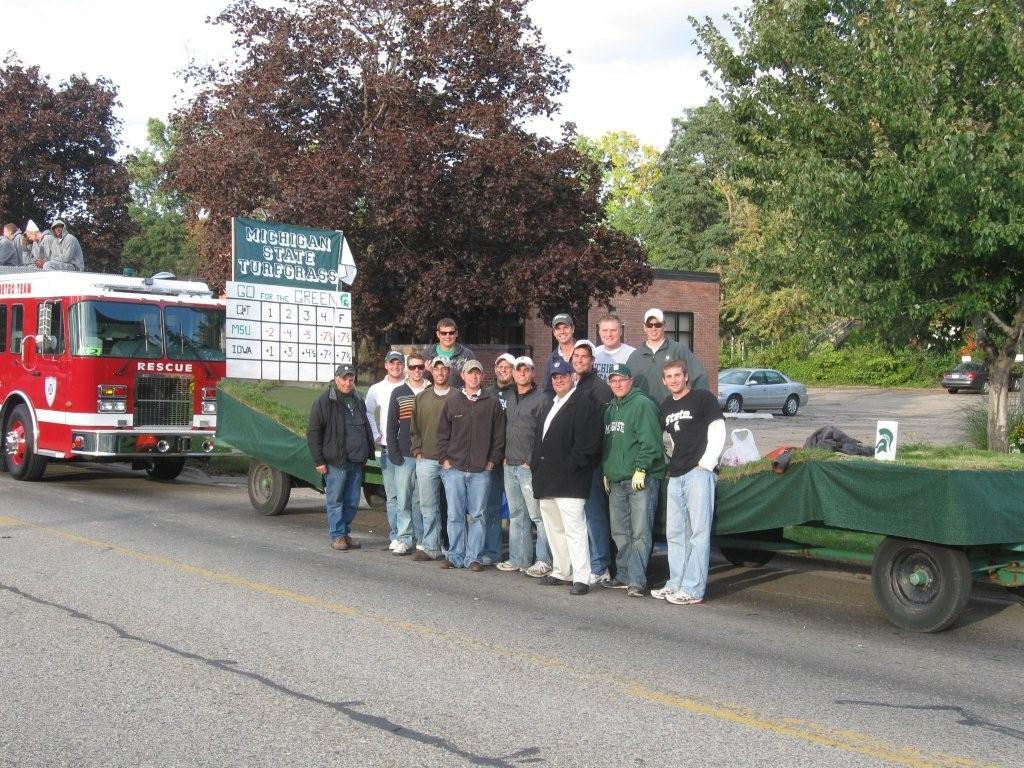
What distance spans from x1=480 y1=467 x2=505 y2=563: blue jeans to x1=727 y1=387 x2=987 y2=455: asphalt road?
10.7 meters

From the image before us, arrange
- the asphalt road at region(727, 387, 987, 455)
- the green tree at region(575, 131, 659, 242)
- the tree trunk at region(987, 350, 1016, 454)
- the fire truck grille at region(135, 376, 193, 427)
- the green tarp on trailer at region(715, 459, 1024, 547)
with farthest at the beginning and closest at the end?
the green tree at region(575, 131, 659, 242) < the asphalt road at region(727, 387, 987, 455) < the fire truck grille at region(135, 376, 193, 427) < the tree trunk at region(987, 350, 1016, 454) < the green tarp on trailer at region(715, 459, 1024, 547)

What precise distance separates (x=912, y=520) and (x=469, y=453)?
3871 millimetres

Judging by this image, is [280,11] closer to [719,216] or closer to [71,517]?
[71,517]

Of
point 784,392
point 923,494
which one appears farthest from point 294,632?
point 784,392

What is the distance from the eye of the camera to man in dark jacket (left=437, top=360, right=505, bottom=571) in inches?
409

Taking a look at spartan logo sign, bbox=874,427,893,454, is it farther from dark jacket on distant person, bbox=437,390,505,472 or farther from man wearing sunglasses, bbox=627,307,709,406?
dark jacket on distant person, bbox=437,390,505,472

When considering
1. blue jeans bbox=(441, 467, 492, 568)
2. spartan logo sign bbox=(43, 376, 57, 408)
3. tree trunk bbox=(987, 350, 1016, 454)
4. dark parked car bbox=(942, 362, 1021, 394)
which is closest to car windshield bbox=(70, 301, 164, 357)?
spartan logo sign bbox=(43, 376, 57, 408)

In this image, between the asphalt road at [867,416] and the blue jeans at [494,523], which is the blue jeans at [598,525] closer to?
the blue jeans at [494,523]

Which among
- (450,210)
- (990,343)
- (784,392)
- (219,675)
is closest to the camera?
(219,675)

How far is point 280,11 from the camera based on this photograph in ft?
71.8

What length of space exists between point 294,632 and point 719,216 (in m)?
57.0

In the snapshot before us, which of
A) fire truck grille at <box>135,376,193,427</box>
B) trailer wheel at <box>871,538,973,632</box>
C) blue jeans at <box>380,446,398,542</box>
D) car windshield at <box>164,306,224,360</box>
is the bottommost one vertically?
trailer wheel at <box>871,538,973,632</box>

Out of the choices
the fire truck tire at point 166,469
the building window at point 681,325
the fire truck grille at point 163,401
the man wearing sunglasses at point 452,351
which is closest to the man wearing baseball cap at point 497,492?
the man wearing sunglasses at point 452,351

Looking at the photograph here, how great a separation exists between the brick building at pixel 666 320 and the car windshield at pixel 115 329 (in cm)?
1378
